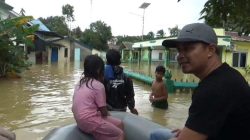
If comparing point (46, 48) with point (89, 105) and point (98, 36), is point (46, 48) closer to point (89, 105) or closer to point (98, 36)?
point (98, 36)

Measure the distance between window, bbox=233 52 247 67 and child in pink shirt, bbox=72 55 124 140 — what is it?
80.8 ft

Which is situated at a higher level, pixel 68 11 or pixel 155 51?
pixel 68 11

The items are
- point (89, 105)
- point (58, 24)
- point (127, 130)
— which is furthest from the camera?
point (58, 24)

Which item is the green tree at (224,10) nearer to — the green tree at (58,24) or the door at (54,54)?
the door at (54,54)

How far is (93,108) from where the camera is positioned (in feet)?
14.6

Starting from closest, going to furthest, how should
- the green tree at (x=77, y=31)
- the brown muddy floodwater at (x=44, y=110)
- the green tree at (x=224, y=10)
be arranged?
the green tree at (x=224, y=10) → the brown muddy floodwater at (x=44, y=110) → the green tree at (x=77, y=31)

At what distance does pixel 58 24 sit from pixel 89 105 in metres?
67.5

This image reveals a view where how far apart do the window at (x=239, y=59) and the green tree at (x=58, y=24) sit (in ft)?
134

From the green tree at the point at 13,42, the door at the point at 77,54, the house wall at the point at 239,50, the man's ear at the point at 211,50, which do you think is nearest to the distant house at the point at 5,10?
the green tree at the point at 13,42

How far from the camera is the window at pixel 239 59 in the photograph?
2804 cm

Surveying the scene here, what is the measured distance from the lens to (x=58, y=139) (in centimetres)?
412

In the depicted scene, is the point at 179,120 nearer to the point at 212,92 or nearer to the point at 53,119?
the point at 53,119

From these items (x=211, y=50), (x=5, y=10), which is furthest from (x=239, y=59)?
(x=211, y=50)

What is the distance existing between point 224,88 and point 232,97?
68 mm
